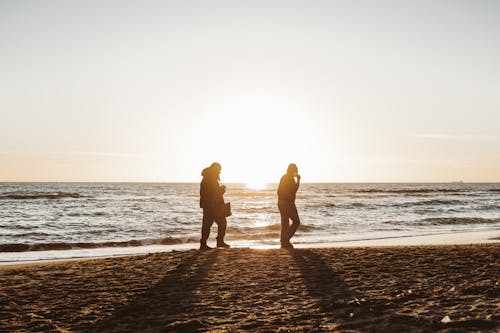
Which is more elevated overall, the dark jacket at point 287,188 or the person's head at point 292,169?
the person's head at point 292,169

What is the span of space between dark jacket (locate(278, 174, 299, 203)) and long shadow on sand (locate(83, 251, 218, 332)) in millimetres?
4182

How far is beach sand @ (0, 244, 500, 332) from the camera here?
4727 millimetres

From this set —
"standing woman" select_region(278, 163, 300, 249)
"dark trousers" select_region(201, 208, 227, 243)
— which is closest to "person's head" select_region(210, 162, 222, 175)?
"dark trousers" select_region(201, 208, 227, 243)

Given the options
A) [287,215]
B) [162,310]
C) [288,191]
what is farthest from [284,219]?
[162,310]

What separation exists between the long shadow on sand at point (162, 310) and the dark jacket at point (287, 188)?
13.7 feet

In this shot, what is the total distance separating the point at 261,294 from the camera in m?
6.06

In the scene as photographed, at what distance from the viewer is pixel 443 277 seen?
6.72 metres

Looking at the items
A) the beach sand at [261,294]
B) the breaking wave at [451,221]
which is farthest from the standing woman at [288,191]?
the breaking wave at [451,221]

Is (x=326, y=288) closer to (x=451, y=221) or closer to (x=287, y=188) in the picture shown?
(x=287, y=188)

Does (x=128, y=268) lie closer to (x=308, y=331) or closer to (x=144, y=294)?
(x=144, y=294)

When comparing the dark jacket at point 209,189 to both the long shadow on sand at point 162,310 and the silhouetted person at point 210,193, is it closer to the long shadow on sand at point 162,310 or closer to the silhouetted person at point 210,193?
the silhouetted person at point 210,193

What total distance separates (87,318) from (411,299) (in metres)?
3.80

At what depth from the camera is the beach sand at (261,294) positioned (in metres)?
4.73

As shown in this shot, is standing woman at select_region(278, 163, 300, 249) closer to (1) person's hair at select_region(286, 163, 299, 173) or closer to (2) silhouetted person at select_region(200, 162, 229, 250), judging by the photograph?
(1) person's hair at select_region(286, 163, 299, 173)
